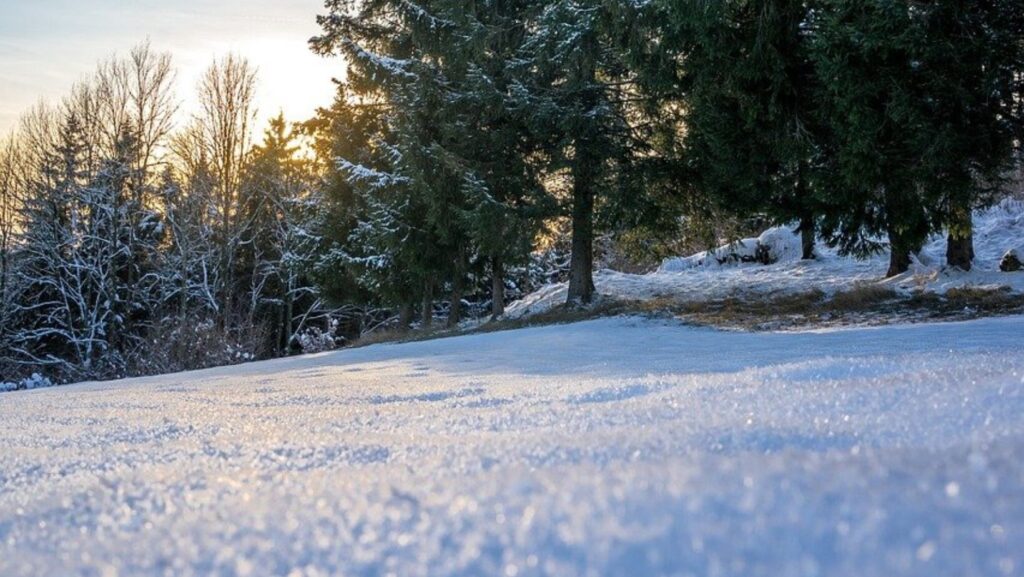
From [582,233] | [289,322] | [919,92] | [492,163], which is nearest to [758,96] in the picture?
[919,92]

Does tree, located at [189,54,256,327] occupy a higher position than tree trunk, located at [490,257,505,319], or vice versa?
tree, located at [189,54,256,327]

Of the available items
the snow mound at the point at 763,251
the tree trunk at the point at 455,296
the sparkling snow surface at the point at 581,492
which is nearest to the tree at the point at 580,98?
the tree trunk at the point at 455,296

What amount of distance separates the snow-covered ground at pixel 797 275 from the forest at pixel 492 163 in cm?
68

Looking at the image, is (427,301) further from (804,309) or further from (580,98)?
(804,309)

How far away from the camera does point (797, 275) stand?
1328 centimetres

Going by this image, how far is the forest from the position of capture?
26.7 feet

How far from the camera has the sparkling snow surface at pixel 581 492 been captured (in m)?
0.51

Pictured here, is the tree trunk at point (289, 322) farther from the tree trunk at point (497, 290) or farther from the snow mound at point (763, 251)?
the snow mound at point (763, 251)

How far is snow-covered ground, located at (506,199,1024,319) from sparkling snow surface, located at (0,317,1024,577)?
1020 cm

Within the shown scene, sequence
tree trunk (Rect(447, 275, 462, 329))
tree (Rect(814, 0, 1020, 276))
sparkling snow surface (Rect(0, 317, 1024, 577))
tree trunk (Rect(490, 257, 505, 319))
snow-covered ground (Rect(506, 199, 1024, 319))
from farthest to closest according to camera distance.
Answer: tree trunk (Rect(447, 275, 462, 329)) → tree trunk (Rect(490, 257, 505, 319)) → snow-covered ground (Rect(506, 199, 1024, 319)) → tree (Rect(814, 0, 1020, 276)) → sparkling snow surface (Rect(0, 317, 1024, 577))

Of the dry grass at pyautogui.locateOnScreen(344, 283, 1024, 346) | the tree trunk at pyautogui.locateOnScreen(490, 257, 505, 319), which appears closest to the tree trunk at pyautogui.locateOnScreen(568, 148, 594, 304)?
the dry grass at pyautogui.locateOnScreen(344, 283, 1024, 346)

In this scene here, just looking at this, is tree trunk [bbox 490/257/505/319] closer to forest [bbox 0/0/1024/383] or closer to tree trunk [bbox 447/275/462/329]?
forest [bbox 0/0/1024/383]

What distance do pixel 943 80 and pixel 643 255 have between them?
6202mm

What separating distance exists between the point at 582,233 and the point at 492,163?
1994 millimetres
